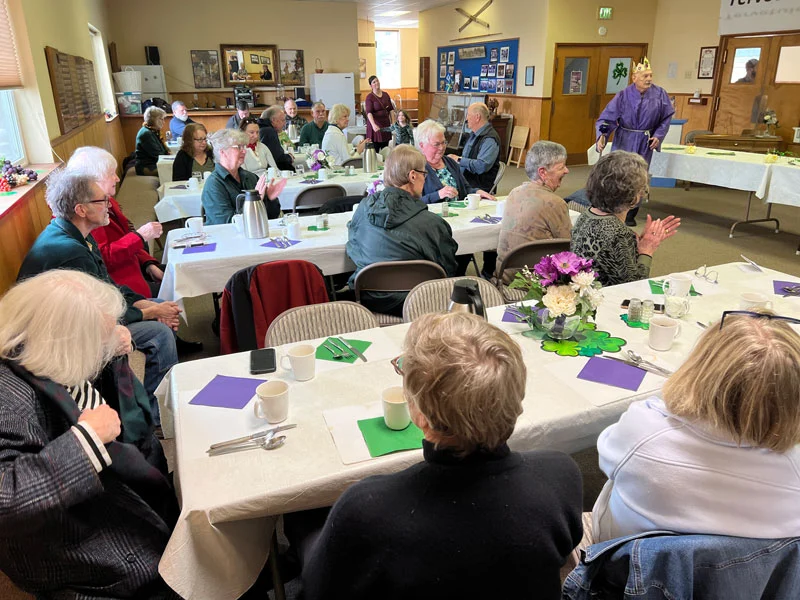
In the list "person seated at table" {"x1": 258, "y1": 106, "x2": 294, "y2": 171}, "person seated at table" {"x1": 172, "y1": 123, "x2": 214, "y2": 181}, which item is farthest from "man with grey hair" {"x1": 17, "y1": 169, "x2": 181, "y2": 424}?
"person seated at table" {"x1": 258, "y1": 106, "x2": 294, "y2": 171}

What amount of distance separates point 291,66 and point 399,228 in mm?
10203

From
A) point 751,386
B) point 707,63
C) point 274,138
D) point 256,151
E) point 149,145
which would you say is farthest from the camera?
point 707,63

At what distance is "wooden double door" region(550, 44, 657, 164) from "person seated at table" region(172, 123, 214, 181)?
22.8ft

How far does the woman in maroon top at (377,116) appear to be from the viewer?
27.7 feet

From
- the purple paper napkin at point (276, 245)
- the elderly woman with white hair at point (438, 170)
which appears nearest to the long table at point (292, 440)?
the purple paper napkin at point (276, 245)

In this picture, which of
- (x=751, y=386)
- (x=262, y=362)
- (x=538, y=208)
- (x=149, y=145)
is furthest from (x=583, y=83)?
(x=751, y=386)

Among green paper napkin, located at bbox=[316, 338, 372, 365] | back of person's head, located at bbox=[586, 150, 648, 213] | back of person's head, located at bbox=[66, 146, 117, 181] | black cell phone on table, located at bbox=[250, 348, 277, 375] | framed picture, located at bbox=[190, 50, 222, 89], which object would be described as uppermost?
framed picture, located at bbox=[190, 50, 222, 89]

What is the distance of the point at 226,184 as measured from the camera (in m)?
3.83

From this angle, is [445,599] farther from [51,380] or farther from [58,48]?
[58,48]

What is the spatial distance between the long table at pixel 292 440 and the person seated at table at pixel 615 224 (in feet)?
1.70

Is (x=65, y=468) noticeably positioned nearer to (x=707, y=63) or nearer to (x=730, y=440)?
(x=730, y=440)

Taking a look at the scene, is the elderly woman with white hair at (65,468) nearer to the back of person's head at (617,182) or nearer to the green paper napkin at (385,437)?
the green paper napkin at (385,437)

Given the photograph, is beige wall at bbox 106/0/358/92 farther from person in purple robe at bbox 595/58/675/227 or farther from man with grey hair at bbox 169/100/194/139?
person in purple robe at bbox 595/58/675/227

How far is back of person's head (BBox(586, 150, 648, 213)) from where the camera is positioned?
2488 mm
